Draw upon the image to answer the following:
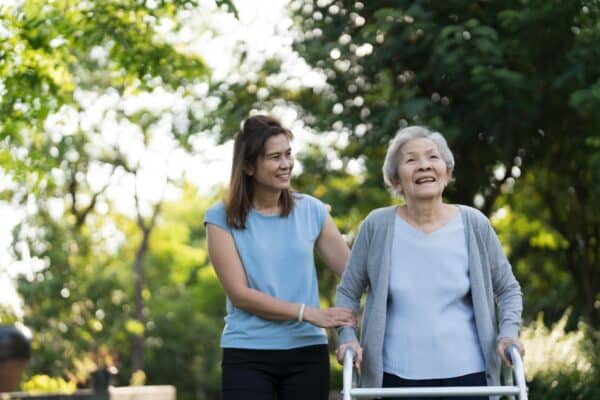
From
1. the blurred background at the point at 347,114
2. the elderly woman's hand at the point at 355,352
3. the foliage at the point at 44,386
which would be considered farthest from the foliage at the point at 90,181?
the elderly woman's hand at the point at 355,352

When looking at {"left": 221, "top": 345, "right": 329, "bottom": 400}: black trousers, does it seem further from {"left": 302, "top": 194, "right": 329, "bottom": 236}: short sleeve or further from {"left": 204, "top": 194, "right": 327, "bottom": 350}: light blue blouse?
{"left": 302, "top": 194, "right": 329, "bottom": 236}: short sleeve

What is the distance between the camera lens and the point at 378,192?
11.8 meters

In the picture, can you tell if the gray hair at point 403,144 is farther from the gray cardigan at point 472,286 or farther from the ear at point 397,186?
the gray cardigan at point 472,286

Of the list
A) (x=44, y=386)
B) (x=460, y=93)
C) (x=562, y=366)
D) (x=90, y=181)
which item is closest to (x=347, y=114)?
(x=460, y=93)

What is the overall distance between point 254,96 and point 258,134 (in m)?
7.80

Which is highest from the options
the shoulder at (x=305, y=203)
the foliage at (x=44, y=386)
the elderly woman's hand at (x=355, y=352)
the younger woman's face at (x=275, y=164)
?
the younger woman's face at (x=275, y=164)

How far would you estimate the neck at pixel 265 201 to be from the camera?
4.51 m

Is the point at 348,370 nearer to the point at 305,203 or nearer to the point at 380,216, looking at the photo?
the point at 380,216

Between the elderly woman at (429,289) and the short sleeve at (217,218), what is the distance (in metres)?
0.56

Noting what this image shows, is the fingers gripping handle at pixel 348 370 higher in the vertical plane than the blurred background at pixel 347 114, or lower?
lower

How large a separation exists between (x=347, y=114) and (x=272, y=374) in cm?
692

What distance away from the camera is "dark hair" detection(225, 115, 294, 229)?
4445mm

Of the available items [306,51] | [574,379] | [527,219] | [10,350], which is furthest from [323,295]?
[10,350]

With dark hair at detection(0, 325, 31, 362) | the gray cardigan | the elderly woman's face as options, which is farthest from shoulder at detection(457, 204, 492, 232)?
dark hair at detection(0, 325, 31, 362)
